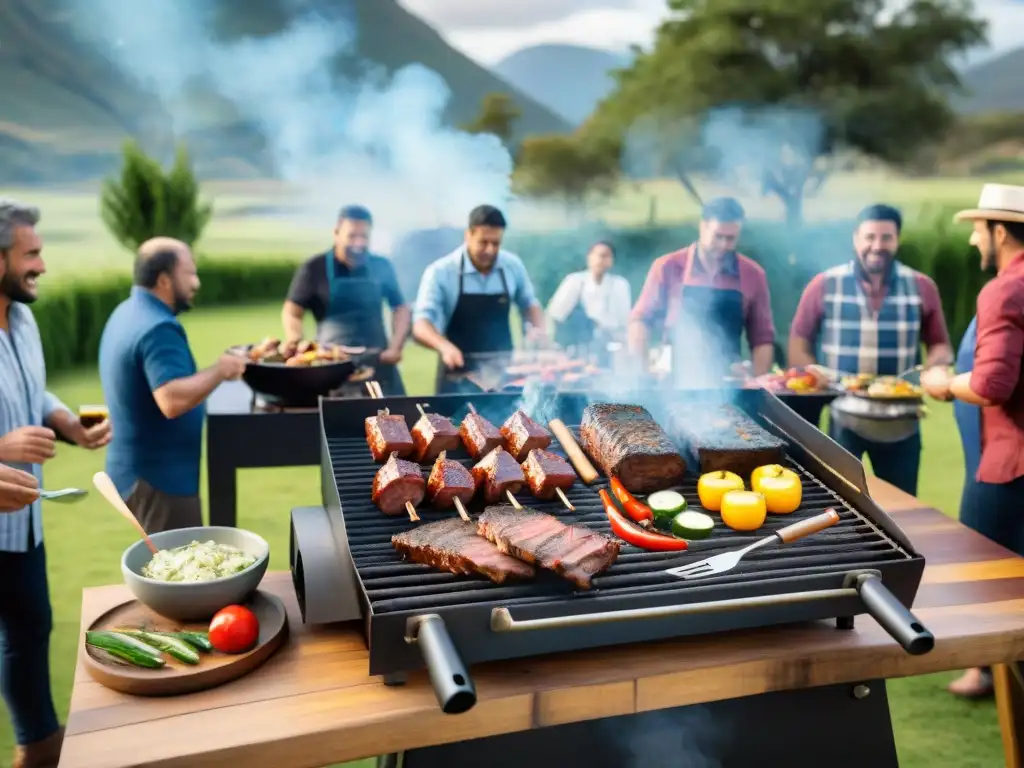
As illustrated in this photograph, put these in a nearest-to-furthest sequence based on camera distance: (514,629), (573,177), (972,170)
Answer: (514,629), (972,170), (573,177)

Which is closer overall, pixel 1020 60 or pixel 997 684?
pixel 997 684

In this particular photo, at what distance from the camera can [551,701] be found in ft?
6.33

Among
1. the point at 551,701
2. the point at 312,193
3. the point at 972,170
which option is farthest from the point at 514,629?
the point at 312,193

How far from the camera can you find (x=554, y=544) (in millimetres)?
2080

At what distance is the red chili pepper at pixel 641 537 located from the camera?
2.26 meters

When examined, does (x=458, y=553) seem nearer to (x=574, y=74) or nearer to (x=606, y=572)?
(x=606, y=572)

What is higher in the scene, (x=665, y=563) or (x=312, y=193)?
(x=312, y=193)

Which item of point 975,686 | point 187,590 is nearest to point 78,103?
point 187,590

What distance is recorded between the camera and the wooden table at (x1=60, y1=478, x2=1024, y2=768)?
68.8 inches

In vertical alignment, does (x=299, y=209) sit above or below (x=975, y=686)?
above

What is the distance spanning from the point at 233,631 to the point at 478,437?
3.64 ft

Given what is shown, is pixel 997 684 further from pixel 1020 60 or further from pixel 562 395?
pixel 1020 60

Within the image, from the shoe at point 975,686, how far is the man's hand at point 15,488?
4.29 m

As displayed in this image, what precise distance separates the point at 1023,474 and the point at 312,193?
2974 centimetres
